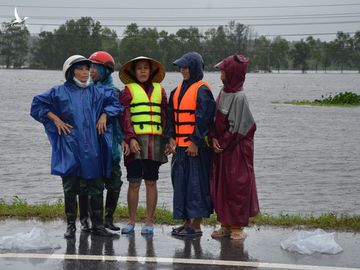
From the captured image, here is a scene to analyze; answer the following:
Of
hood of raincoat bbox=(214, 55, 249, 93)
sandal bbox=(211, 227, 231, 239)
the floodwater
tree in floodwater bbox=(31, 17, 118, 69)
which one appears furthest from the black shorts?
tree in floodwater bbox=(31, 17, 118, 69)

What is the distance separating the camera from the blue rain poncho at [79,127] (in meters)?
7.66

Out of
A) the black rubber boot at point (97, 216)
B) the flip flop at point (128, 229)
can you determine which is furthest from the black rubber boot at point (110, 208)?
the black rubber boot at point (97, 216)

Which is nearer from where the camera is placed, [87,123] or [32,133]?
[87,123]

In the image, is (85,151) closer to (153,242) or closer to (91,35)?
(153,242)

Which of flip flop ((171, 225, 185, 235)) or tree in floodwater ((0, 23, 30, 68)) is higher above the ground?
tree in floodwater ((0, 23, 30, 68))

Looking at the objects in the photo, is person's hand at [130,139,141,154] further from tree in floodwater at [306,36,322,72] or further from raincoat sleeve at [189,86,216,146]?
tree in floodwater at [306,36,322,72]

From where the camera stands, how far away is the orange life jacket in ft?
25.7

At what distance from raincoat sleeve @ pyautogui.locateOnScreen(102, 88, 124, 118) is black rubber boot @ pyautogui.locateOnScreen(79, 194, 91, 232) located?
931 millimetres

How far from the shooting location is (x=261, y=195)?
43.5 ft

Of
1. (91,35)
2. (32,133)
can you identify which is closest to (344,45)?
(91,35)

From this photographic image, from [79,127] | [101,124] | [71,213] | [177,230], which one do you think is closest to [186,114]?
[101,124]

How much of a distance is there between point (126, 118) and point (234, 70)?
1246mm

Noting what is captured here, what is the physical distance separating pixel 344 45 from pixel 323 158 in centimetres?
15078

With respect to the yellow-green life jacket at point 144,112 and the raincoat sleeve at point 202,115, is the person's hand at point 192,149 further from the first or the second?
the yellow-green life jacket at point 144,112
